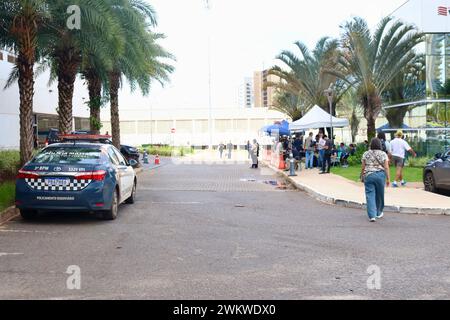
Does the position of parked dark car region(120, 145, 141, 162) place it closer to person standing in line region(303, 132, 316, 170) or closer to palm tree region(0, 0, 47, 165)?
person standing in line region(303, 132, 316, 170)

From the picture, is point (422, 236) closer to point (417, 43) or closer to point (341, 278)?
point (341, 278)

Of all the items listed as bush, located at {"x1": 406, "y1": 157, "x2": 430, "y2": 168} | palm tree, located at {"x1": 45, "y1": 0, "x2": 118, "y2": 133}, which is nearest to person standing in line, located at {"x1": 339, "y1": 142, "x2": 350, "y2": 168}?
bush, located at {"x1": 406, "y1": 157, "x2": 430, "y2": 168}

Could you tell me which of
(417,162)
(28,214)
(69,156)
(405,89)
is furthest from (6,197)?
(405,89)

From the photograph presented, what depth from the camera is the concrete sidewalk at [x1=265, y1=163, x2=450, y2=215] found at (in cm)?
1220

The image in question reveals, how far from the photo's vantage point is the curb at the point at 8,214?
34.0 ft

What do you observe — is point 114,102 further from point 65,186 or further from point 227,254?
point 227,254

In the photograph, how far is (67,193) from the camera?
9.81m

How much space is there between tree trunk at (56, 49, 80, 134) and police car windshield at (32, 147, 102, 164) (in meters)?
10.2

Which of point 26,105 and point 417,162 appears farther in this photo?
point 417,162

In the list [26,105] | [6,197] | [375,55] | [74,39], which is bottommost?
[6,197]

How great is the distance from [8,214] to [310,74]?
2921 centimetres

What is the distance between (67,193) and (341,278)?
5493mm

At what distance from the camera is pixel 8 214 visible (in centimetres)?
1071
